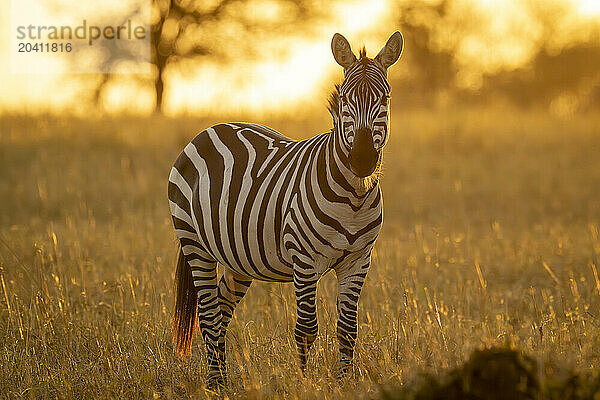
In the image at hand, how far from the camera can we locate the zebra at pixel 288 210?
4.06 meters

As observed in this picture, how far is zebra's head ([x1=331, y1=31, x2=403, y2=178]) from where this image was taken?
12.6ft

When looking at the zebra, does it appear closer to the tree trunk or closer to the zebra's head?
the zebra's head

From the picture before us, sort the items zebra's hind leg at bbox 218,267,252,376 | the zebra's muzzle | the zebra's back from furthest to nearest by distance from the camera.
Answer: zebra's hind leg at bbox 218,267,252,376, the zebra's back, the zebra's muzzle

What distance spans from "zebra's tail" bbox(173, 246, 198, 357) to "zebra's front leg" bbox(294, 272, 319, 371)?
940 mm

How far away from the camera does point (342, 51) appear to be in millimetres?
Result: 4230

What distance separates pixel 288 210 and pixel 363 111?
776mm

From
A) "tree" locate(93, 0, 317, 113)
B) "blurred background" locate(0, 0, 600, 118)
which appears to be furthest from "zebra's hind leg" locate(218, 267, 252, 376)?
"tree" locate(93, 0, 317, 113)

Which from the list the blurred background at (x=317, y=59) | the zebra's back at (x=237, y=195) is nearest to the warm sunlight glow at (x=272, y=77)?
the blurred background at (x=317, y=59)

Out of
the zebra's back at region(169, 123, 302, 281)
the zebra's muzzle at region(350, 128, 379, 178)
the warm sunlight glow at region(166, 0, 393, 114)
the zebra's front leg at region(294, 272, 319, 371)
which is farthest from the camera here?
the warm sunlight glow at region(166, 0, 393, 114)

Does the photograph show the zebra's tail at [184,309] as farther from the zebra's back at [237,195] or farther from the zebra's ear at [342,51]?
the zebra's ear at [342,51]

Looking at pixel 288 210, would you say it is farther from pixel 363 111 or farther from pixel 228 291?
pixel 228 291

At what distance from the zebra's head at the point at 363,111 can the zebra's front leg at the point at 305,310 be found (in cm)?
68

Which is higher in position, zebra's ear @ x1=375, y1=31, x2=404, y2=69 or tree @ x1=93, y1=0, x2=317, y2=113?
tree @ x1=93, y1=0, x2=317, y2=113

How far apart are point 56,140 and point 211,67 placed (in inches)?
427
